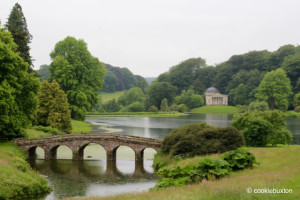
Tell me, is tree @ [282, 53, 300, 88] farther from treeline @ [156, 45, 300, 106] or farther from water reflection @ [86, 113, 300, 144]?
water reflection @ [86, 113, 300, 144]

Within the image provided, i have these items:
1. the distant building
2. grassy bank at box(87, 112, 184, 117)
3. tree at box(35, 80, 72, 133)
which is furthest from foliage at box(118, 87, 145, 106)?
tree at box(35, 80, 72, 133)

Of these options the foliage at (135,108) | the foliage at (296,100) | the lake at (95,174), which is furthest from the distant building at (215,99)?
the lake at (95,174)

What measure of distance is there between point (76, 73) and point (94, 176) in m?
45.7

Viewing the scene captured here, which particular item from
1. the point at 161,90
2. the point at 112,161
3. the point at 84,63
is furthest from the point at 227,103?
the point at 112,161

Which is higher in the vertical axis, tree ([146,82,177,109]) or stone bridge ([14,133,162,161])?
tree ([146,82,177,109])

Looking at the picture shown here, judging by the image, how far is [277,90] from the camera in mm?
115750

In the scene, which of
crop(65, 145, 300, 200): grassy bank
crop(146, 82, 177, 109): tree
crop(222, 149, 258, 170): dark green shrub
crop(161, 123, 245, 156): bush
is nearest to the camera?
crop(65, 145, 300, 200): grassy bank

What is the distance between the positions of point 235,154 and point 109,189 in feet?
35.6

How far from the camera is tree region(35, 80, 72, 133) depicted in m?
50.1

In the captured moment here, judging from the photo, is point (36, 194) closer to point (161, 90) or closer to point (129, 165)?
point (129, 165)

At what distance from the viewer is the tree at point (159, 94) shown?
14700 centimetres

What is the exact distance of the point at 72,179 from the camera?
2909 centimetres

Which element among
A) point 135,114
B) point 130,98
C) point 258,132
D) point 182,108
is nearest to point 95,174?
point 258,132

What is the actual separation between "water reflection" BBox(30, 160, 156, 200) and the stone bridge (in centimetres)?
133
